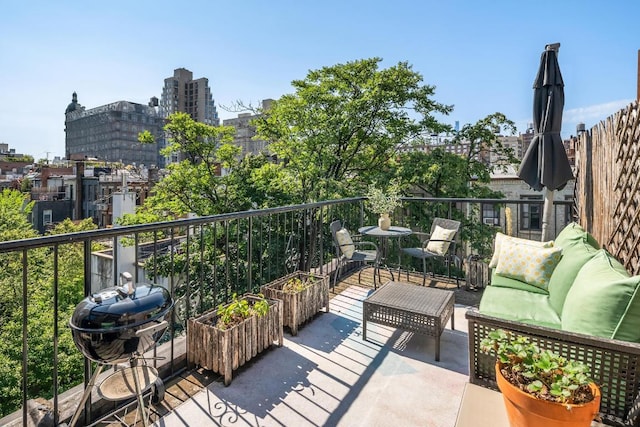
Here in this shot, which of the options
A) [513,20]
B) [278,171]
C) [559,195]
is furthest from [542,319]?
[559,195]

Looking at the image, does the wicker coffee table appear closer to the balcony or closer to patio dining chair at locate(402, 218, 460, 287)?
the balcony

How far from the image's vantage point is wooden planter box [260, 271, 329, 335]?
3105 millimetres

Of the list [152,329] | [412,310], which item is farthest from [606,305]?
[152,329]

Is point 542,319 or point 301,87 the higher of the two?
point 301,87

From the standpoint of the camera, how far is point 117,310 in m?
1.41

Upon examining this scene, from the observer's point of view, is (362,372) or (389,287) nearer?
(362,372)

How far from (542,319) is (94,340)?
2690mm

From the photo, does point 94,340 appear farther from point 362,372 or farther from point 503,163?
point 503,163

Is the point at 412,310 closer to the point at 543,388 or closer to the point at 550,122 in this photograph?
the point at 543,388

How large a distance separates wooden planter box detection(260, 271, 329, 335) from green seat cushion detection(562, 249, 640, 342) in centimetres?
200

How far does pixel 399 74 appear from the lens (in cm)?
1209

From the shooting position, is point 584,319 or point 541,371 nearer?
point 541,371

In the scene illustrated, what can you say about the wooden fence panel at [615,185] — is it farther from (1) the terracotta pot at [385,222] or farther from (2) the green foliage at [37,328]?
(2) the green foliage at [37,328]

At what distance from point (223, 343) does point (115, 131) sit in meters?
90.5
